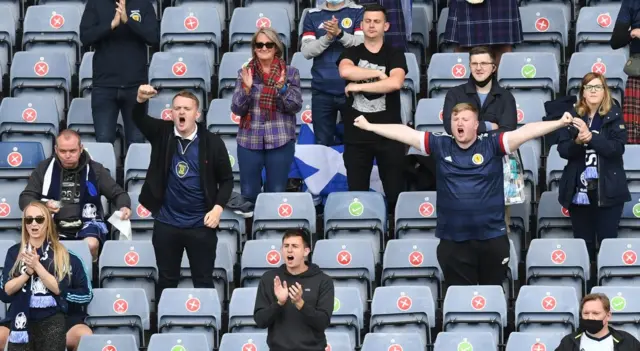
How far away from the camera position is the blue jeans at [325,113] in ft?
46.9

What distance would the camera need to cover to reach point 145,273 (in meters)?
13.2

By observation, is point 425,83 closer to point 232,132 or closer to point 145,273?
point 232,132

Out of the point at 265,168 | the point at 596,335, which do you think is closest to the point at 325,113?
the point at 265,168

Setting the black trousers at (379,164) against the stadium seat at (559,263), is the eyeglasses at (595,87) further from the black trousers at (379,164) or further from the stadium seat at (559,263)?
the black trousers at (379,164)

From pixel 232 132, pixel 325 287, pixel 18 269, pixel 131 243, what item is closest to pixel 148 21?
pixel 232 132

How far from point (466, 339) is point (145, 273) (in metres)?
2.64

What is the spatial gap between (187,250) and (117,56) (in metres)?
2.58

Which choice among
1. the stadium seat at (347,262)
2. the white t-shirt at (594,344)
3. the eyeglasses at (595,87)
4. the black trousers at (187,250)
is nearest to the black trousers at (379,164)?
the stadium seat at (347,262)

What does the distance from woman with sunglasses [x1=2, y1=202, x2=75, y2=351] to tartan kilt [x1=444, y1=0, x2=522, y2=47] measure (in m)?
4.33

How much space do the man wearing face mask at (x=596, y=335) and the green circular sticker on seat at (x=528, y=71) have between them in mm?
3743

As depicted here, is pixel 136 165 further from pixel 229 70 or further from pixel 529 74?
pixel 529 74

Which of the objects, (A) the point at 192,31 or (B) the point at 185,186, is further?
(A) the point at 192,31

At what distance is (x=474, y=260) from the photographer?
12.6 metres

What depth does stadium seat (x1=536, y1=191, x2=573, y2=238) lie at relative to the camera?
13.7m
